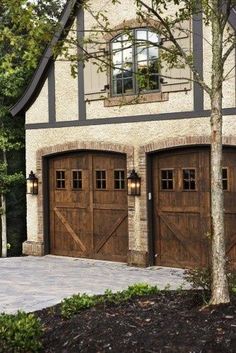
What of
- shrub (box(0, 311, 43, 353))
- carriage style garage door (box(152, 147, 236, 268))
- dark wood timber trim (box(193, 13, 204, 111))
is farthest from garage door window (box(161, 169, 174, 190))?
shrub (box(0, 311, 43, 353))

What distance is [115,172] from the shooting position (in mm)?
14336

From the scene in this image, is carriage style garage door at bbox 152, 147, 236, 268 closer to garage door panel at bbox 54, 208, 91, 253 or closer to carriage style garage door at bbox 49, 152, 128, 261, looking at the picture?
carriage style garage door at bbox 49, 152, 128, 261

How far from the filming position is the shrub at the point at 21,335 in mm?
6461

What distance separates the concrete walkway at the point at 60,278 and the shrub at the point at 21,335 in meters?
2.56

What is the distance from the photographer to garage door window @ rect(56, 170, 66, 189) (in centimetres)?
1548

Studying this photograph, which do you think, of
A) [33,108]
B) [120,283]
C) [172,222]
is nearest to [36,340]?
[120,283]

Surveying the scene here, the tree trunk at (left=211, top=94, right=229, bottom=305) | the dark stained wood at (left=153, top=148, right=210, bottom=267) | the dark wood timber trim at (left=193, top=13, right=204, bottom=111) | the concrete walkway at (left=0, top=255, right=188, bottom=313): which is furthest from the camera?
the dark stained wood at (left=153, top=148, right=210, bottom=267)

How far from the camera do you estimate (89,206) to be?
14789mm

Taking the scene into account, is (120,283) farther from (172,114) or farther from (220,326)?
(220,326)

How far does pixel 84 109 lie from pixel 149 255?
391 cm

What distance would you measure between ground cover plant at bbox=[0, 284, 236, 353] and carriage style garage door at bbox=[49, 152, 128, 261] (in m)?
6.39

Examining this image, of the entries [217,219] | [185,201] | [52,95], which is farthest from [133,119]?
[217,219]

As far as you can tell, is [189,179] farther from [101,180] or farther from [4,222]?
[4,222]

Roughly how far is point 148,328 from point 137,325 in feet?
0.58
